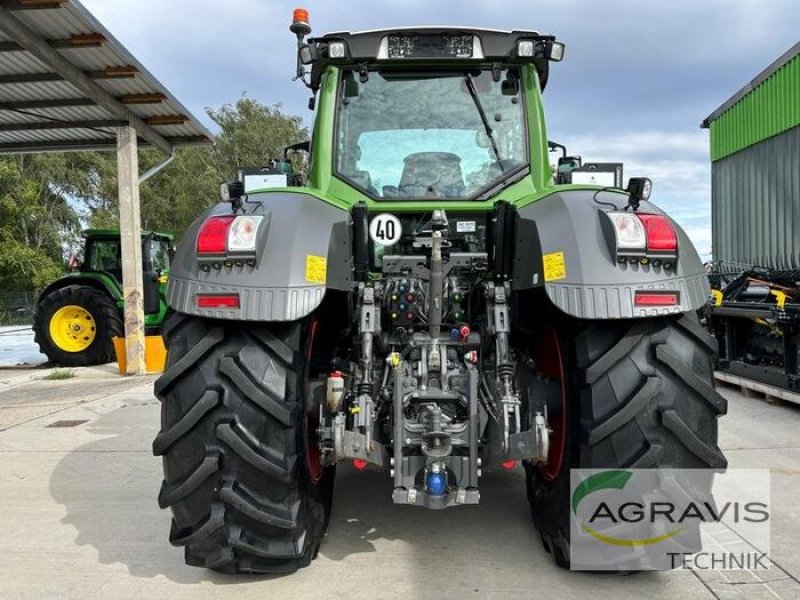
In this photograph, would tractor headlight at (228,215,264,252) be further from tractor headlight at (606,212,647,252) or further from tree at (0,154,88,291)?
tree at (0,154,88,291)

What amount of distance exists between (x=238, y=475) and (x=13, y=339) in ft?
65.2

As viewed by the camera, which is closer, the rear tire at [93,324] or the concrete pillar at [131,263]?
the concrete pillar at [131,263]

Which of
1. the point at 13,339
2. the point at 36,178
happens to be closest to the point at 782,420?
the point at 13,339

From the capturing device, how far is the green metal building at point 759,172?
8.04m

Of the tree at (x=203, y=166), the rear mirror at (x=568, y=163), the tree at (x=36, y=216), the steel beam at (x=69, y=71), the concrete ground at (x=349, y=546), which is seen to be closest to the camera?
the concrete ground at (x=349, y=546)

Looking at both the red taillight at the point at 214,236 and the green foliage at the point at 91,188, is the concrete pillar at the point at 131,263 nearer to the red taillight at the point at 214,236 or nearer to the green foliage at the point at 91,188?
the red taillight at the point at 214,236

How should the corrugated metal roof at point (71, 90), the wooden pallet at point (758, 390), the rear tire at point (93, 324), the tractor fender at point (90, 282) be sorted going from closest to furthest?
1. the wooden pallet at point (758, 390)
2. the corrugated metal roof at point (71, 90)
3. the rear tire at point (93, 324)
4. the tractor fender at point (90, 282)

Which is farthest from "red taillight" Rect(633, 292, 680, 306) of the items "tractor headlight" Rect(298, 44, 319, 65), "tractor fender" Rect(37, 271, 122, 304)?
"tractor fender" Rect(37, 271, 122, 304)

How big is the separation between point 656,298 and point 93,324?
11.8m

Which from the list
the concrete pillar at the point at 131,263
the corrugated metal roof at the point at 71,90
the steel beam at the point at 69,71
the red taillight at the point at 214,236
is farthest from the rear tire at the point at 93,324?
the red taillight at the point at 214,236

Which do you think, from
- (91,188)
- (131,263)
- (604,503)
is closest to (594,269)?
(604,503)

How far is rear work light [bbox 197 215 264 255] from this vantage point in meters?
2.48

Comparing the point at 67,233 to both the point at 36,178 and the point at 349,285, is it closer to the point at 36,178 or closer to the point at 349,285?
the point at 36,178

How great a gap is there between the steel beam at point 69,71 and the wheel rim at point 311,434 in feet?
23.9
